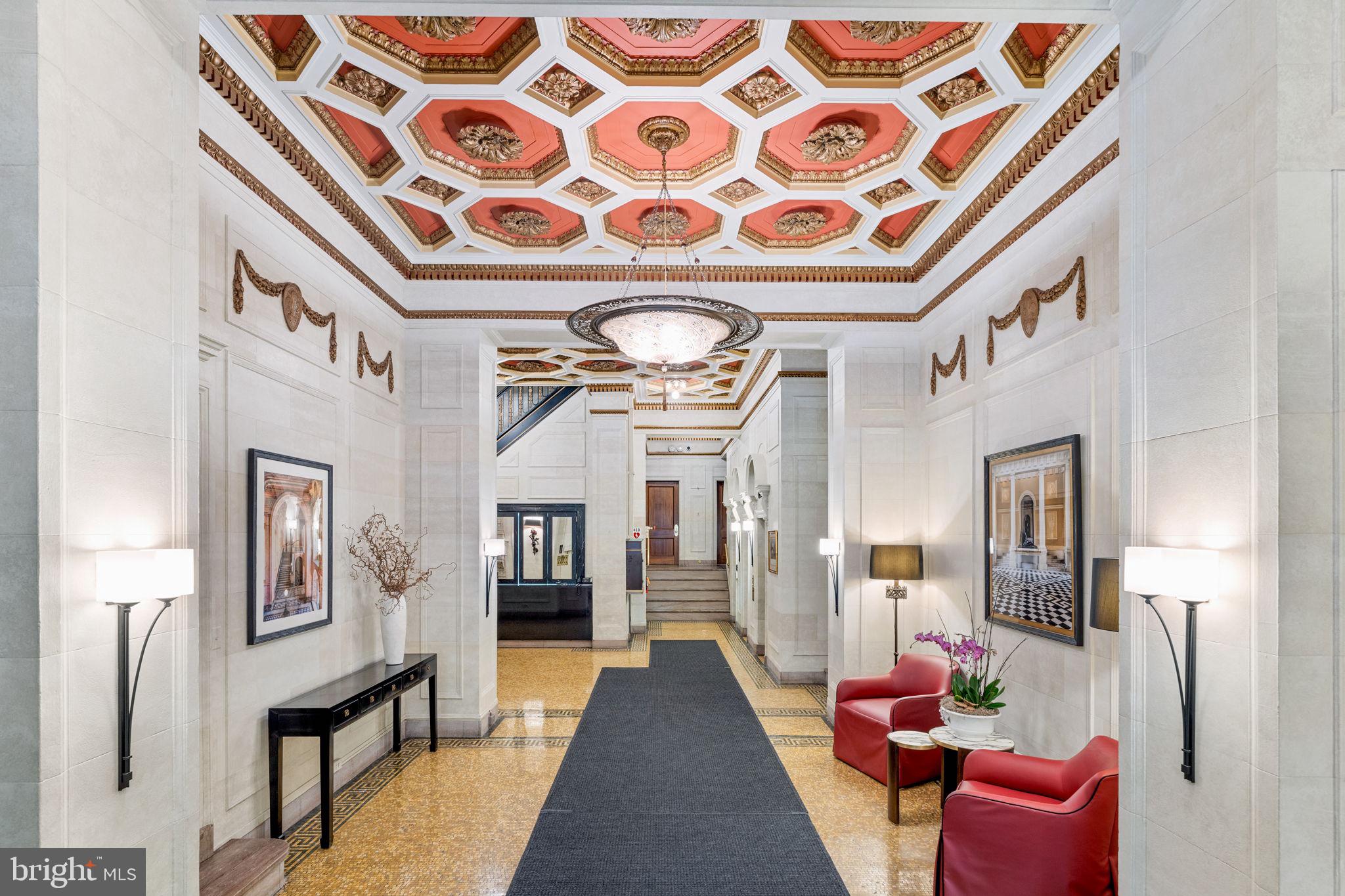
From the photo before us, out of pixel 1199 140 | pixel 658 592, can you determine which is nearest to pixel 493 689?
pixel 1199 140

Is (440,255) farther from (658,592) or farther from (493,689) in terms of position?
(658,592)

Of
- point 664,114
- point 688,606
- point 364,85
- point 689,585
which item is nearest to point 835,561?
point 664,114

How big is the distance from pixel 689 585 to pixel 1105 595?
1285 centimetres

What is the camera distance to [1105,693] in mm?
3725

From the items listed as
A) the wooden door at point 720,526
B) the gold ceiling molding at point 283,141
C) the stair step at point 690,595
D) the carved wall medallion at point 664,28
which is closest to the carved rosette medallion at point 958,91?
the carved wall medallion at point 664,28

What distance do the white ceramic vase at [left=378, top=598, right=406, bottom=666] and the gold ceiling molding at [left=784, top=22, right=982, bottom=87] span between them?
15.1 ft

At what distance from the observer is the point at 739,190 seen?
5453 millimetres

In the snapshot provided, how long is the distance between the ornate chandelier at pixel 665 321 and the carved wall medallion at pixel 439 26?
48.6 inches

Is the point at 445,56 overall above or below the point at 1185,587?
above

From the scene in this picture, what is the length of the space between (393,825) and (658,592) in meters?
11.1

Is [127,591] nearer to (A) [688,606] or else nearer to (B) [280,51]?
(B) [280,51]

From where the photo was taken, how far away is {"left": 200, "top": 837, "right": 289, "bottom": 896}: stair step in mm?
3383

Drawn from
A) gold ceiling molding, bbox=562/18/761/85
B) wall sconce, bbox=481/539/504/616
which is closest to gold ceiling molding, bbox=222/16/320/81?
gold ceiling molding, bbox=562/18/761/85

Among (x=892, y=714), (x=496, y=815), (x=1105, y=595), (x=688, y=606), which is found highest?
(x=1105, y=595)
